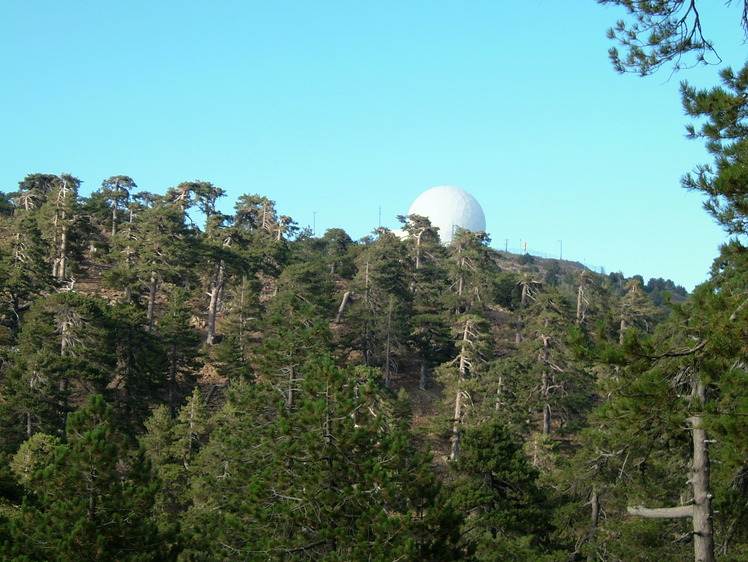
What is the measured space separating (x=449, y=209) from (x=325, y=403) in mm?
77878

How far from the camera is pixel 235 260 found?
45.2 metres

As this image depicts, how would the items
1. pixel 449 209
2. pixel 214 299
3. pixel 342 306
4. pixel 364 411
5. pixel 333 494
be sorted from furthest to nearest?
pixel 449 209 → pixel 342 306 → pixel 214 299 → pixel 364 411 → pixel 333 494

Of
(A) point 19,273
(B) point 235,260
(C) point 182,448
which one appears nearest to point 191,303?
(B) point 235,260

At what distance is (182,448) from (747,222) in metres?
23.0

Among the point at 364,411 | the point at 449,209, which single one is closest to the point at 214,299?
the point at 364,411

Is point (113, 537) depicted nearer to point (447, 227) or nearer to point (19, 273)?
point (19, 273)

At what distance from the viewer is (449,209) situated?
3538 inches

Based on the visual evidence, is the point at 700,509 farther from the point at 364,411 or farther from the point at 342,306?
the point at 342,306

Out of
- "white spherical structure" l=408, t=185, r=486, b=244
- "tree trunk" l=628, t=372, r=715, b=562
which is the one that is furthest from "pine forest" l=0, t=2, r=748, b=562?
"white spherical structure" l=408, t=185, r=486, b=244

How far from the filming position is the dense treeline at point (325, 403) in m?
12.6

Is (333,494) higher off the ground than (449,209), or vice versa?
(449,209)

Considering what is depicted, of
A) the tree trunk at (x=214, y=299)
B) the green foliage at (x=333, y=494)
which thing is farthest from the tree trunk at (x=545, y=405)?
the green foliage at (x=333, y=494)

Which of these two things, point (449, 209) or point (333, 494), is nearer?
point (333, 494)

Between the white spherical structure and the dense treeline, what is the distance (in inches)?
1084
